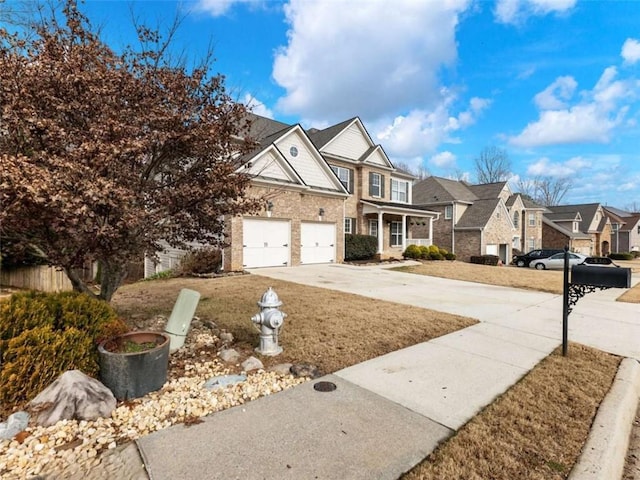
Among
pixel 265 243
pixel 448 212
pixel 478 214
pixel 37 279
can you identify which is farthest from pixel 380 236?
pixel 37 279

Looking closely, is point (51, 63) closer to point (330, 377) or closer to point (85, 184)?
point (85, 184)

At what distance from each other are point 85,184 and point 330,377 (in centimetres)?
327

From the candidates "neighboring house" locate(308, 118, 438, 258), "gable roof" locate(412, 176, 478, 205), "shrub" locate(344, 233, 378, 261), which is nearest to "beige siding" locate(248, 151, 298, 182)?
"shrub" locate(344, 233, 378, 261)

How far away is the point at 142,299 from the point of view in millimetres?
8258

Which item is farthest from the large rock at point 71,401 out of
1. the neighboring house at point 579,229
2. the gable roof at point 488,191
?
the neighboring house at point 579,229

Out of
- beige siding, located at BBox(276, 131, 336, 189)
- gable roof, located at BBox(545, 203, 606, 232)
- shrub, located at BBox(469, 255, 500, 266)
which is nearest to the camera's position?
beige siding, located at BBox(276, 131, 336, 189)

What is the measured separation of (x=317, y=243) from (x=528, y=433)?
569 inches

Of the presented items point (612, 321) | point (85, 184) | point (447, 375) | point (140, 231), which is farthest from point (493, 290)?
point (85, 184)

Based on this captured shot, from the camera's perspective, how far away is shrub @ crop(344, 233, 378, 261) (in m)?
19.3

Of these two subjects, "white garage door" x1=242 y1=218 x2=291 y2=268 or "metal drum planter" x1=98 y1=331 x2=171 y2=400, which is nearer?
"metal drum planter" x1=98 y1=331 x2=171 y2=400

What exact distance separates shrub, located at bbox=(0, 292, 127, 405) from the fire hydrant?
1.65 metres

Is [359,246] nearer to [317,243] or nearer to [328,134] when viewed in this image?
[317,243]

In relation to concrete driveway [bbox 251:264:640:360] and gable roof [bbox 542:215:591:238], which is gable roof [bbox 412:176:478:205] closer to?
gable roof [bbox 542:215:591:238]

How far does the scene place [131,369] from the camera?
3.22m
